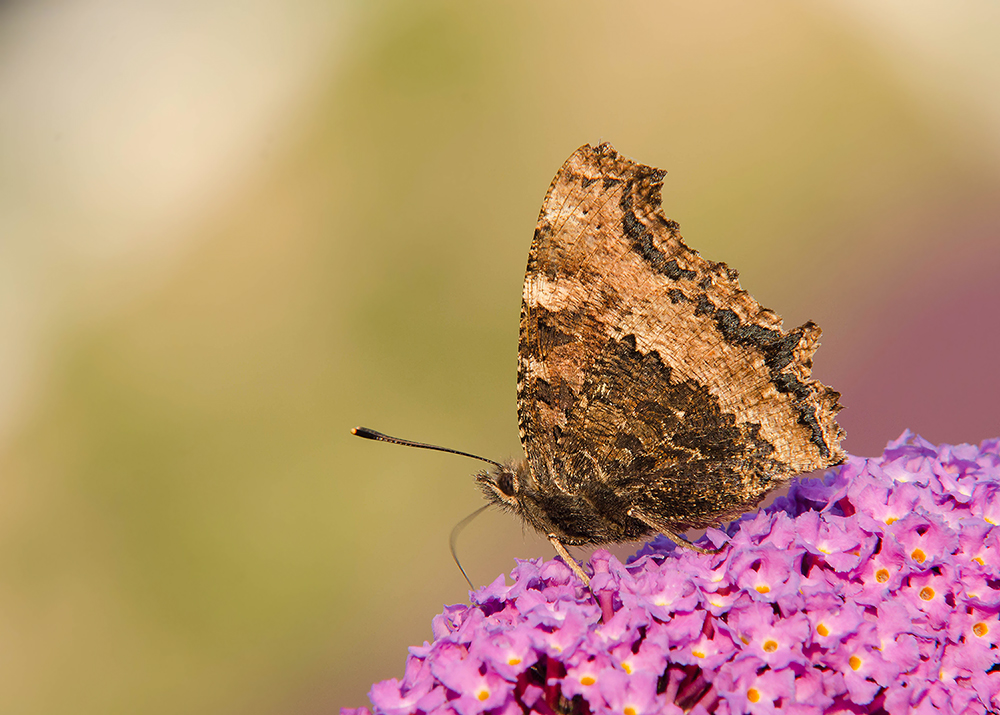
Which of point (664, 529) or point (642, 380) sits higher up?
point (642, 380)

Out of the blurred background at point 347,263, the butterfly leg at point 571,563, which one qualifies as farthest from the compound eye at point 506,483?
the blurred background at point 347,263

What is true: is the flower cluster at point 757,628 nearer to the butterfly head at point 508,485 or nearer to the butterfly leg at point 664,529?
the butterfly leg at point 664,529

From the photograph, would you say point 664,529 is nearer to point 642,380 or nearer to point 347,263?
point 642,380

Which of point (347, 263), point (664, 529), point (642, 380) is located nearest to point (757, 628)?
point (664, 529)

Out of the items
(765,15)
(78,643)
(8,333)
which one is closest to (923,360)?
(765,15)

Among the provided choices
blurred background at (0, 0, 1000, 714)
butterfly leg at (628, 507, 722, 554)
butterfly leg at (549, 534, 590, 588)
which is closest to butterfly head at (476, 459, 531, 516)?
butterfly leg at (549, 534, 590, 588)

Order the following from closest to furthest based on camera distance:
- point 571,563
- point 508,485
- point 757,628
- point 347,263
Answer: point 757,628, point 571,563, point 508,485, point 347,263
